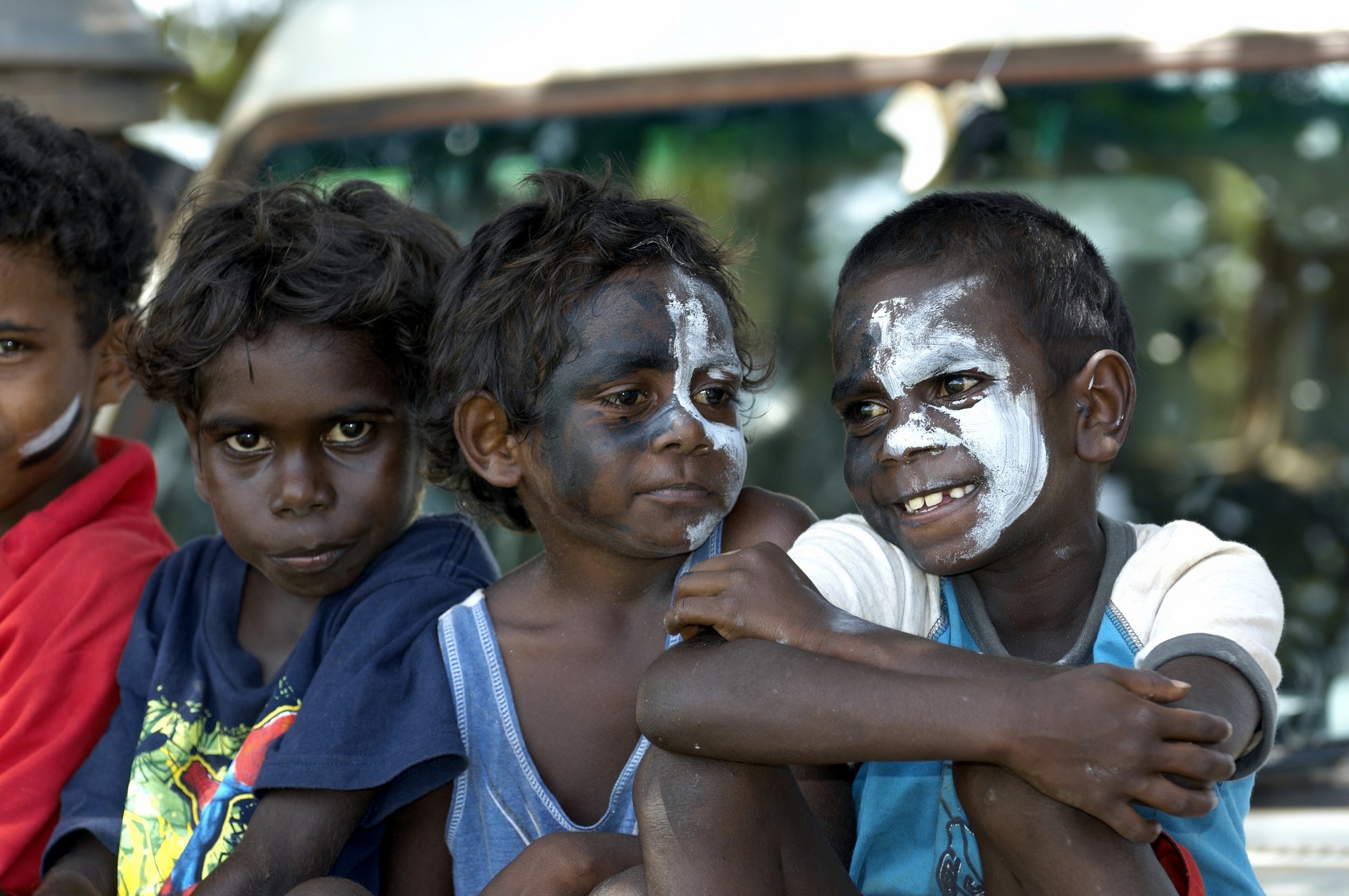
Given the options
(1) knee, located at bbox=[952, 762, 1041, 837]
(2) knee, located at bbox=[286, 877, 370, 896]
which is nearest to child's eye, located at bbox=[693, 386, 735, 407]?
(1) knee, located at bbox=[952, 762, 1041, 837]

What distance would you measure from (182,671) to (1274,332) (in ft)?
8.30

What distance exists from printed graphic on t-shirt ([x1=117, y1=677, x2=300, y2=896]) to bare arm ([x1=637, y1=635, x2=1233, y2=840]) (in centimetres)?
72

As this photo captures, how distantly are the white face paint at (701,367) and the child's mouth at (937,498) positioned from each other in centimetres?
28

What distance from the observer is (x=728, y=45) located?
10.1 ft

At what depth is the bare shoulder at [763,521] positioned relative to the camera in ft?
7.10

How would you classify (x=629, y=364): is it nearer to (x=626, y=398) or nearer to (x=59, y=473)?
(x=626, y=398)

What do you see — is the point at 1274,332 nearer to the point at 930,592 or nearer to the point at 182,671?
the point at 930,592

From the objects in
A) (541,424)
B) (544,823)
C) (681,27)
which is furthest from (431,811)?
(681,27)

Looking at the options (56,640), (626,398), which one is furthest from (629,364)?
(56,640)

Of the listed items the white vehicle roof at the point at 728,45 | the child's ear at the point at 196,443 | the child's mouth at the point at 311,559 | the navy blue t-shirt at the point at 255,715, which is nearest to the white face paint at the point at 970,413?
the navy blue t-shirt at the point at 255,715

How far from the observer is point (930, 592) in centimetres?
205

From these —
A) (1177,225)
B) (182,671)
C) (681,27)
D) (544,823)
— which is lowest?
(544,823)

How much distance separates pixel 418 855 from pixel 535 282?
90cm

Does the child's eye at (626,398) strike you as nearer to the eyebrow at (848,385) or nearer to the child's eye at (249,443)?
the eyebrow at (848,385)
